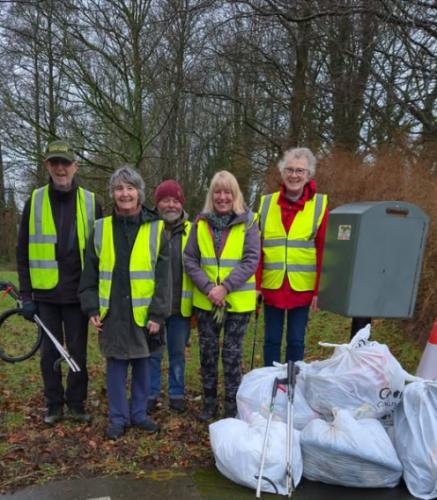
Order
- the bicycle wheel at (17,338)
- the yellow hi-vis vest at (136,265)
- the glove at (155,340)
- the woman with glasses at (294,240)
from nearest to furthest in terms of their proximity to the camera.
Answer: the yellow hi-vis vest at (136,265) → the glove at (155,340) → the woman with glasses at (294,240) → the bicycle wheel at (17,338)

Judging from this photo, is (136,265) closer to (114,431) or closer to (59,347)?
(59,347)

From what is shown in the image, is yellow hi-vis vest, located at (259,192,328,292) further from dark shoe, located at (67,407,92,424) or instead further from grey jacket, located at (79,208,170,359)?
dark shoe, located at (67,407,92,424)

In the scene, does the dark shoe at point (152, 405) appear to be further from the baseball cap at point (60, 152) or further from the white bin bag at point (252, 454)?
the baseball cap at point (60, 152)

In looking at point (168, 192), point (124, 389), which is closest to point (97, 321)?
point (124, 389)

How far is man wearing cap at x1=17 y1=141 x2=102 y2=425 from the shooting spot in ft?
12.1

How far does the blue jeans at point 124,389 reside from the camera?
12.0 ft

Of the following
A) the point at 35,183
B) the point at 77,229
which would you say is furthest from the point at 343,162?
the point at 35,183

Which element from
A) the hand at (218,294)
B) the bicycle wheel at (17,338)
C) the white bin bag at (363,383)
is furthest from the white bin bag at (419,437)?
the bicycle wheel at (17,338)

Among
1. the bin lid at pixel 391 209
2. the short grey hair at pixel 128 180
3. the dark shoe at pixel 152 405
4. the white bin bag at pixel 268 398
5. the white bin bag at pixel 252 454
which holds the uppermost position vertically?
the short grey hair at pixel 128 180

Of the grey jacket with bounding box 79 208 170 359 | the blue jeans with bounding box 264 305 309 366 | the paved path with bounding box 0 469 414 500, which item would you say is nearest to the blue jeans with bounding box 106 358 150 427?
the grey jacket with bounding box 79 208 170 359

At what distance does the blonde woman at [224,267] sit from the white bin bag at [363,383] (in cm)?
81

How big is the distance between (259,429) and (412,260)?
155cm

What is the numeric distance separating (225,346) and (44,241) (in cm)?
155

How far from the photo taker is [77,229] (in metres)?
3.73
